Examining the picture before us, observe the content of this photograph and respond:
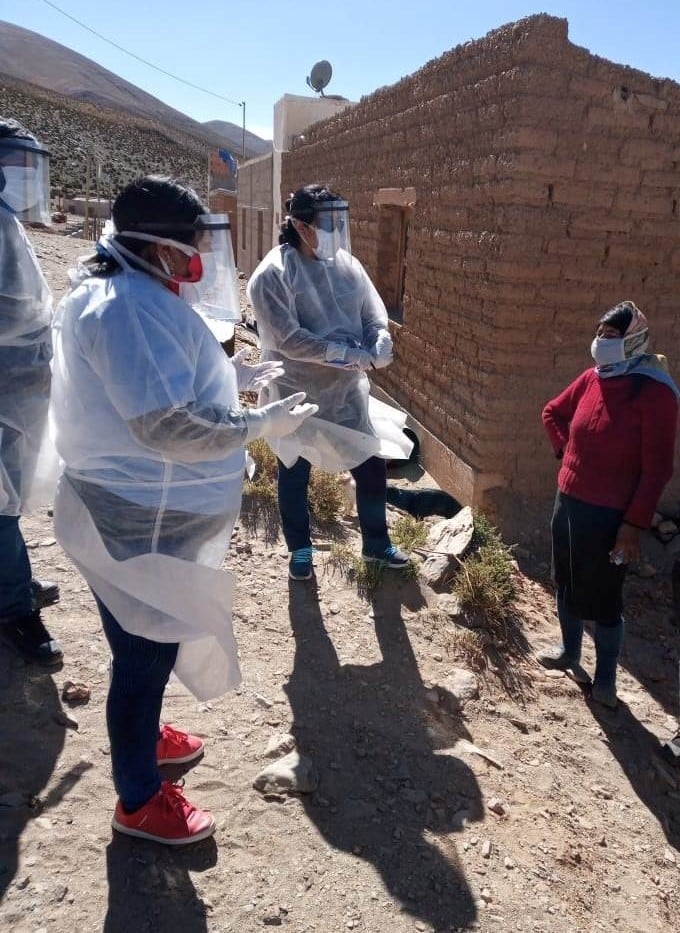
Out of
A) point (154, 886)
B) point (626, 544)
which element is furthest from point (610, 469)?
point (154, 886)

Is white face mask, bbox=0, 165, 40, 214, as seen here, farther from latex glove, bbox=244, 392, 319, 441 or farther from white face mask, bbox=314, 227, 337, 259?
latex glove, bbox=244, 392, 319, 441

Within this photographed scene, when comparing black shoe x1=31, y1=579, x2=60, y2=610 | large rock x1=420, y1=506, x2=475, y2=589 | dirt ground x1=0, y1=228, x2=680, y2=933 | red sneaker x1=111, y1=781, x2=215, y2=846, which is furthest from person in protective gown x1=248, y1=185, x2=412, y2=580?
red sneaker x1=111, y1=781, x2=215, y2=846

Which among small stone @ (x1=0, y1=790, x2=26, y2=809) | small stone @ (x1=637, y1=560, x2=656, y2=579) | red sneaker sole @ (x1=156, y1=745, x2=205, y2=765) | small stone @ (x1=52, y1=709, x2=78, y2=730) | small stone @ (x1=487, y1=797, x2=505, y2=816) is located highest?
small stone @ (x1=52, y1=709, x2=78, y2=730)

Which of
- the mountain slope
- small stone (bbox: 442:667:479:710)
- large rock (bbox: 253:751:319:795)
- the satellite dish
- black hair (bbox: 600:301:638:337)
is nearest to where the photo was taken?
large rock (bbox: 253:751:319:795)

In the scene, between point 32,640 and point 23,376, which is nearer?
point 23,376

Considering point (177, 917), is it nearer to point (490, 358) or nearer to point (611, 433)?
point (611, 433)

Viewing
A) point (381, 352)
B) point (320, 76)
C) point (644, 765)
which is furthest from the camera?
point (320, 76)

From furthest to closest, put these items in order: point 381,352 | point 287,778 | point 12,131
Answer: point 381,352
point 12,131
point 287,778

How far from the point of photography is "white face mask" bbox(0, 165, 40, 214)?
2338 mm

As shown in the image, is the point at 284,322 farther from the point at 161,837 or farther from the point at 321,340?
the point at 161,837

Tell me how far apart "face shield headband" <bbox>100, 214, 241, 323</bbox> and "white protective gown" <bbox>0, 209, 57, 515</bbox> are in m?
0.77

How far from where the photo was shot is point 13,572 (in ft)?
8.28

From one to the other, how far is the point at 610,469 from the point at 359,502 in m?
1.20

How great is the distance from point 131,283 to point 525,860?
6.37ft
